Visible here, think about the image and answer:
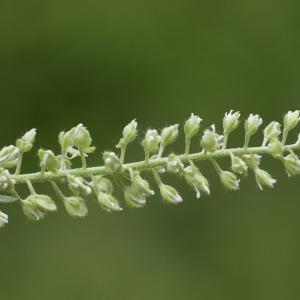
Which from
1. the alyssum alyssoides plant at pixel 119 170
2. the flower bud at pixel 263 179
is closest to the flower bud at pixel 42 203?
the alyssum alyssoides plant at pixel 119 170

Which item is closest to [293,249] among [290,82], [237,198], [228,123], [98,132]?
[237,198]

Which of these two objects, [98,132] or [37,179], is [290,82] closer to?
[98,132]

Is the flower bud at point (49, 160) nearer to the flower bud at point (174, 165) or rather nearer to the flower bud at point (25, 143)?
the flower bud at point (25, 143)

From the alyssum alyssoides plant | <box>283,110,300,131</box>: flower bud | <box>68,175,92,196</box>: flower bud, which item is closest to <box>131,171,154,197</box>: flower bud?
the alyssum alyssoides plant

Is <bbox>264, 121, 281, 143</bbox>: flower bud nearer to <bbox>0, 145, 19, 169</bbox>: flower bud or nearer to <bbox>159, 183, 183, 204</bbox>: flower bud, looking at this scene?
<bbox>159, 183, 183, 204</bbox>: flower bud

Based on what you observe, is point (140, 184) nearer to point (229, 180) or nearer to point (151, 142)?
point (151, 142)

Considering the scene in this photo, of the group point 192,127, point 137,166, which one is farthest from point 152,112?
point 137,166
